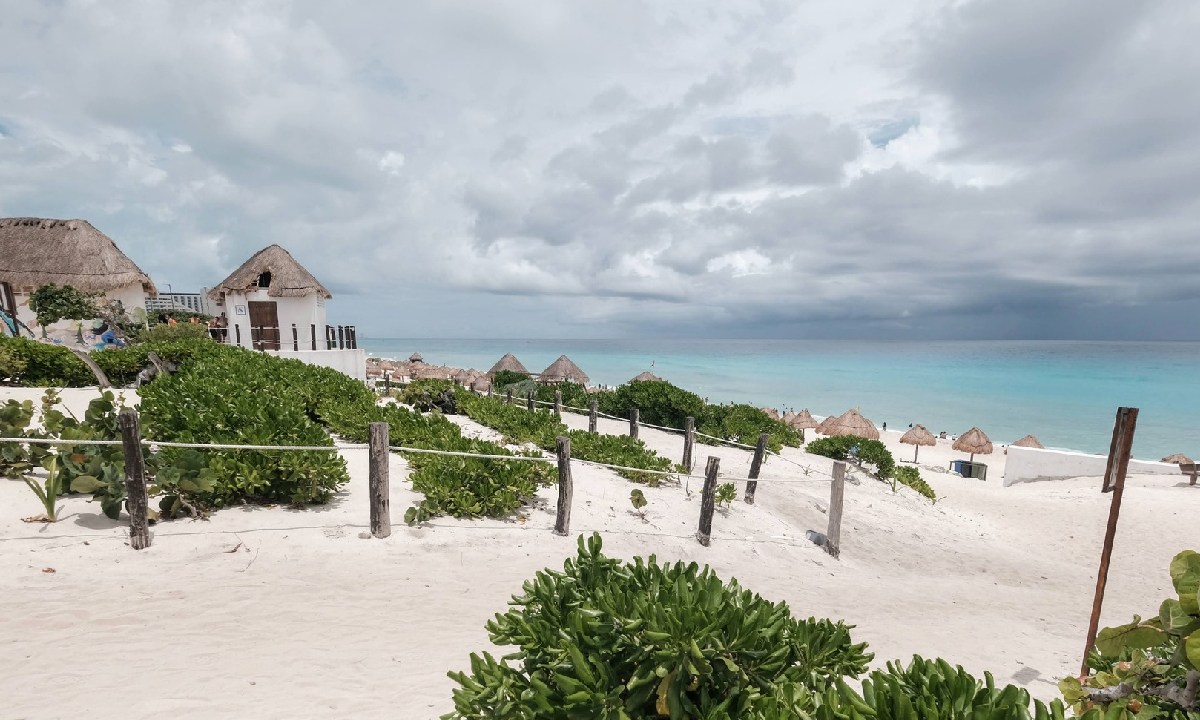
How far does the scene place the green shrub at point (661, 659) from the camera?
2104 mm

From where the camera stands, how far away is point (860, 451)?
53.6ft

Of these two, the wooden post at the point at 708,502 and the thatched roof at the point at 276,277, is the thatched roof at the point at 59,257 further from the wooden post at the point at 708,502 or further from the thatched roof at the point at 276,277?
the wooden post at the point at 708,502

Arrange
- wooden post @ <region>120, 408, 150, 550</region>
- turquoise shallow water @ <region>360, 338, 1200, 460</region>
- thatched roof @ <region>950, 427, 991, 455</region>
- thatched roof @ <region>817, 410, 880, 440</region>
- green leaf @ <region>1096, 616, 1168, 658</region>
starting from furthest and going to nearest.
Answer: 1. turquoise shallow water @ <region>360, 338, 1200, 460</region>
2. thatched roof @ <region>950, 427, 991, 455</region>
3. thatched roof @ <region>817, 410, 880, 440</region>
4. wooden post @ <region>120, 408, 150, 550</region>
5. green leaf @ <region>1096, 616, 1168, 658</region>

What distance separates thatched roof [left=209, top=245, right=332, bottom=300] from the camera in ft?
73.7

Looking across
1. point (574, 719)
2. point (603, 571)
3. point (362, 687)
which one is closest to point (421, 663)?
point (362, 687)

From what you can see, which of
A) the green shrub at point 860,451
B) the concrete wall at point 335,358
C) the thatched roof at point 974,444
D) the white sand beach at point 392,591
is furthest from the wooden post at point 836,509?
the thatched roof at point 974,444

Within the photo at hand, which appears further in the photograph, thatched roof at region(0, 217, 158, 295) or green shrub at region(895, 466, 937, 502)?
thatched roof at region(0, 217, 158, 295)

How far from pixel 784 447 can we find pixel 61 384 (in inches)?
816

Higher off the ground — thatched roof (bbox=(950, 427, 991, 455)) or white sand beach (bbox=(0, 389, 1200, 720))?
white sand beach (bbox=(0, 389, 1200, 720))

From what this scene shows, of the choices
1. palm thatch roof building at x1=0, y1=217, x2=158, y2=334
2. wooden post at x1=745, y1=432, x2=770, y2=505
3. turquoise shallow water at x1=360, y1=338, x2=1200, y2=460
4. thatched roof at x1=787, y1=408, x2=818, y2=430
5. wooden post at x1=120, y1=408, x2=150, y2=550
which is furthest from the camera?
turquoise shallow water at x1=360, y1=338, x2=1200, y2=460

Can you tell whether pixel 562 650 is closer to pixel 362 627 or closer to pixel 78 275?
pixel 362 627

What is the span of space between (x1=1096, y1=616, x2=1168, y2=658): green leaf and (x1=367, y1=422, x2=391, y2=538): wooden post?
6513 millimetres

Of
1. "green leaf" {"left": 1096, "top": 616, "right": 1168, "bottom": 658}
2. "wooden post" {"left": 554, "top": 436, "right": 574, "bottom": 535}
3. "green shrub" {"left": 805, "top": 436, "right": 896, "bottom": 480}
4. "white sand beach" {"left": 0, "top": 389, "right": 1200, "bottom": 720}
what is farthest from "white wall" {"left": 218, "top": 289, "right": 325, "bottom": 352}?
"green leaf" {"left": 1096, "top": 616, "right": 1168, "bottom": 658}

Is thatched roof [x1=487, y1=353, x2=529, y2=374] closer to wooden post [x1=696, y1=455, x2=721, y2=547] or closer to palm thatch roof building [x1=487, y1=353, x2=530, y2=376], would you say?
palm thatch roof building [x1=487, y1=353, x2=530, y2=376]
